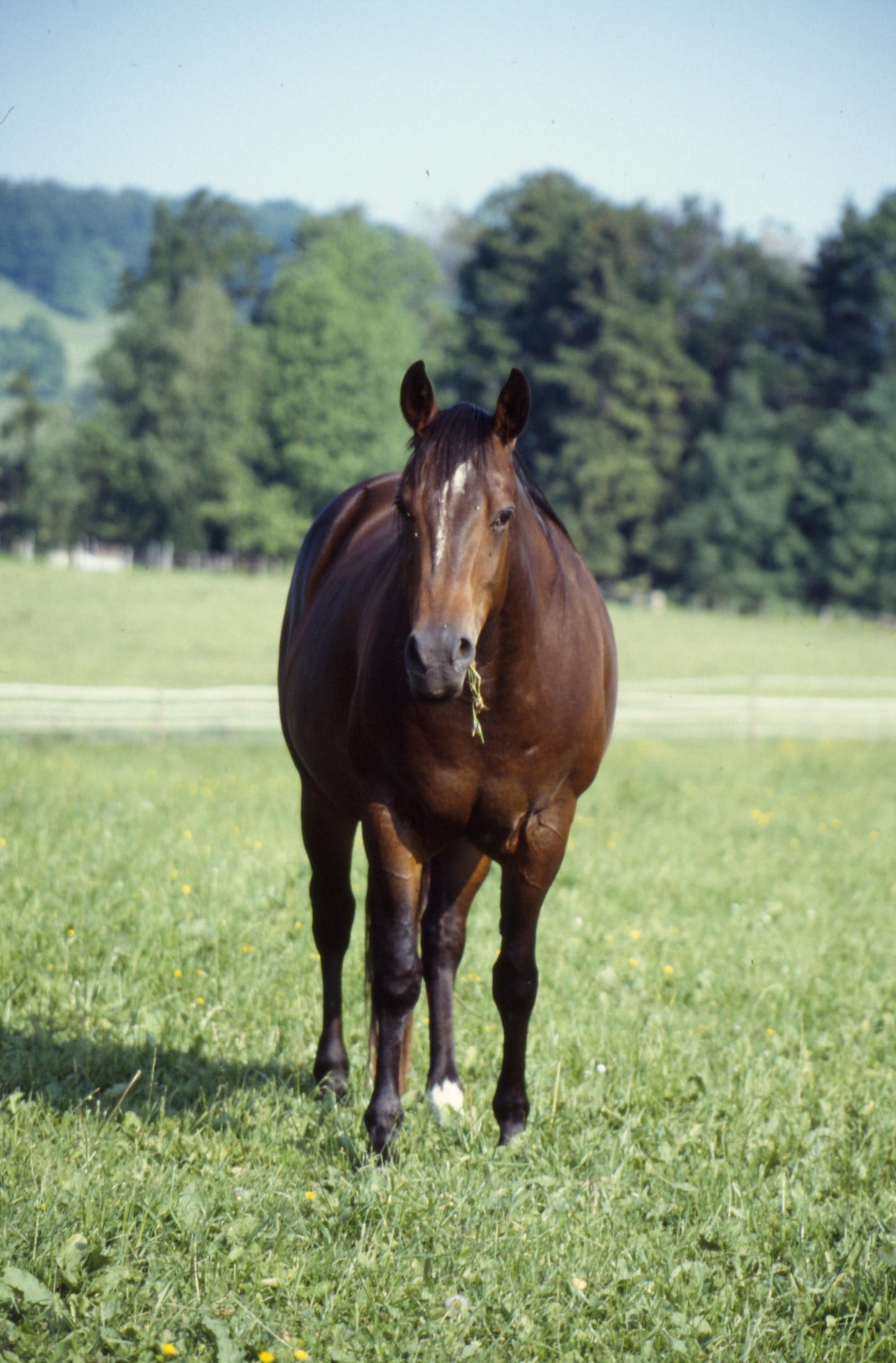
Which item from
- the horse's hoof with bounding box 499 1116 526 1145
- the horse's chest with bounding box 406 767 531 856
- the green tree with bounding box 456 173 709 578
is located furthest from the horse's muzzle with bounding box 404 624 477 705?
the green tree with bounding box 456 173 709 578

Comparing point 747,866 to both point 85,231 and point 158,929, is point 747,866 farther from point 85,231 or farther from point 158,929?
point 85,231

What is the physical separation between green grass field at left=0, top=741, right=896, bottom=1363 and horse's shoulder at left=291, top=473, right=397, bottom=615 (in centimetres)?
167

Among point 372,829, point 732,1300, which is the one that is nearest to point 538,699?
point 372,829

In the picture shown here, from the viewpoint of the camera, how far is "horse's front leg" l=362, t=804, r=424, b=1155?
362cm

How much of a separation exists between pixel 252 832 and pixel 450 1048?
4.40 meters

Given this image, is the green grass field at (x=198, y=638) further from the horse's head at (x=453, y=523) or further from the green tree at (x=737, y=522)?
the horse's head at (x=453, y=523)

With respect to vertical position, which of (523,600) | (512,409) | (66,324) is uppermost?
(66,324)

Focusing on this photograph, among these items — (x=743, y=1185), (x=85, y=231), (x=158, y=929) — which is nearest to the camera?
(x=743, y=1185)

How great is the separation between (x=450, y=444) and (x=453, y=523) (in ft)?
0.75

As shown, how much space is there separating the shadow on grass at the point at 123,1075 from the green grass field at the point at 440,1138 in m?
0.01

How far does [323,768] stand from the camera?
4176mm

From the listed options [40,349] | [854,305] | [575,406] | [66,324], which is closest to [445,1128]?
[575,406]

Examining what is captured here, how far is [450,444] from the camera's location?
10.5ft

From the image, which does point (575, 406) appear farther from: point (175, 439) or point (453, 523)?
point (453, 523)
